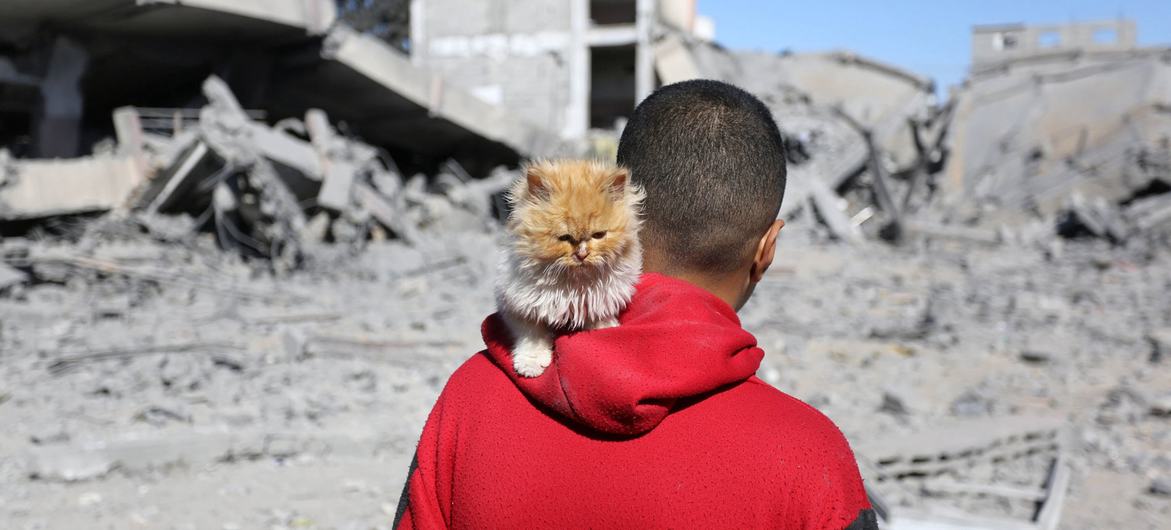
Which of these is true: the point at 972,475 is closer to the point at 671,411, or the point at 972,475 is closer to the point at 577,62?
the point at 671,411

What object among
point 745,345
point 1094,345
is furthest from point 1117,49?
point 745,345

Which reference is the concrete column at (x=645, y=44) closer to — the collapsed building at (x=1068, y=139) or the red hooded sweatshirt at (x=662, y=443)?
the collapsed building at (x=1068, y=139)

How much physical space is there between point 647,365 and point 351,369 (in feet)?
18.0

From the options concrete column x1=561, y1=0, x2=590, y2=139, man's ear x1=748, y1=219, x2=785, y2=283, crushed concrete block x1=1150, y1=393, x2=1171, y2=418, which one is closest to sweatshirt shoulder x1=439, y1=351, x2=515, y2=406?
man's ear x1=748, y1=219, x2=785, y2=283

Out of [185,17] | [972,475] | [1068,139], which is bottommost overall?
[1068,139]

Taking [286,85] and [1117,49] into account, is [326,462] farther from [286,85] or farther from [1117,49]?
[1117,49]

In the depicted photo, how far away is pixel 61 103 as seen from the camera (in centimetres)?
975

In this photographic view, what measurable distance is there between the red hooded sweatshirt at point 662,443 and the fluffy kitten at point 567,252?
65mm

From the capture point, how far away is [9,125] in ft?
34.8

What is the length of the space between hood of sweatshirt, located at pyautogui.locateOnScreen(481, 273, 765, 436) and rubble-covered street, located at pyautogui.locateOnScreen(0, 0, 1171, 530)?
314 millimetres

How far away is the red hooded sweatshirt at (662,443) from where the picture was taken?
103cm

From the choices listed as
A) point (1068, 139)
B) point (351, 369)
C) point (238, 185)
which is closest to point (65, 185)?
point (238, 185)

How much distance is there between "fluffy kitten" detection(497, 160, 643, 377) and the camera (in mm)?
1172

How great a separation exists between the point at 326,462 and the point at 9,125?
27.7ft
